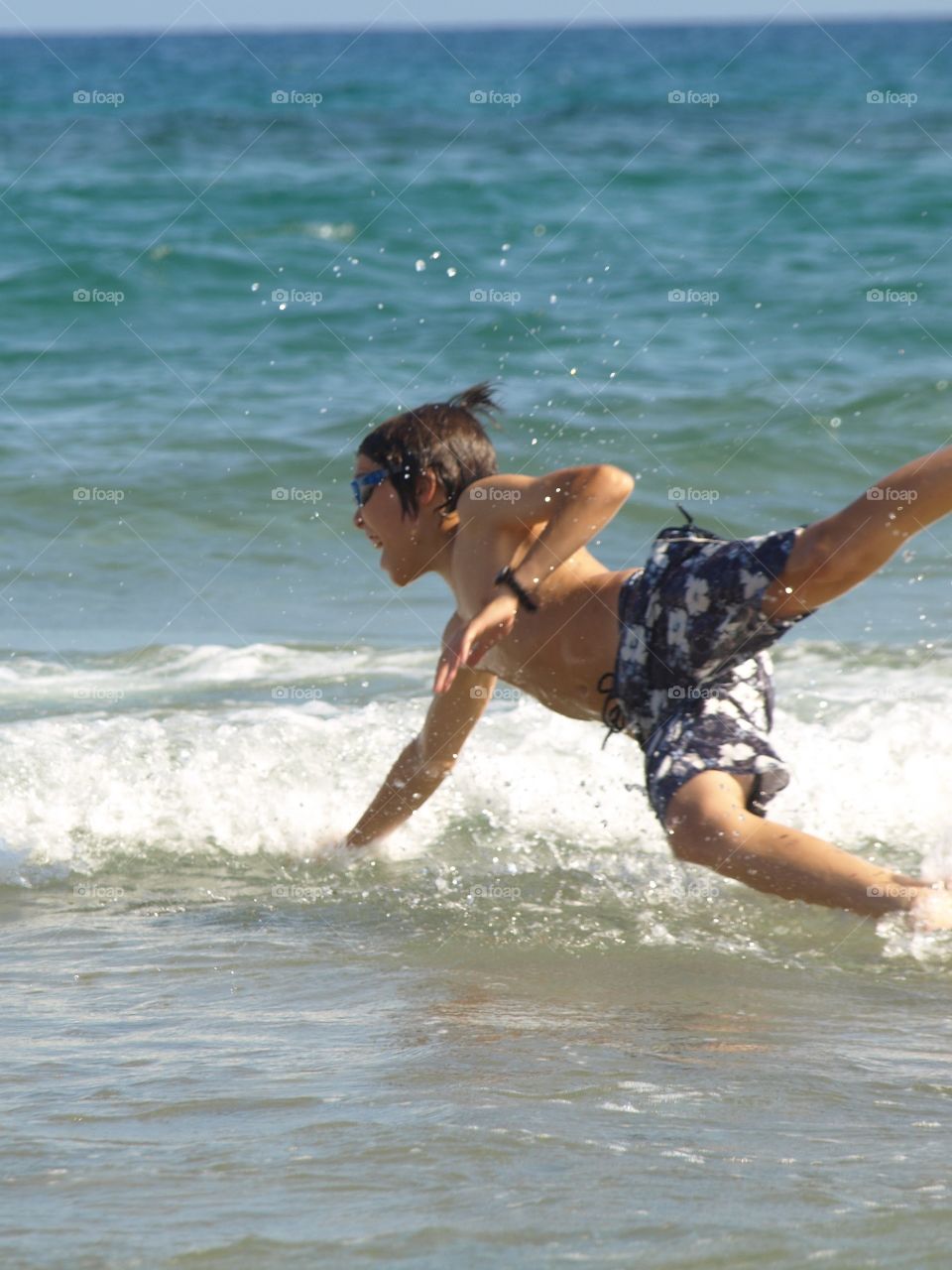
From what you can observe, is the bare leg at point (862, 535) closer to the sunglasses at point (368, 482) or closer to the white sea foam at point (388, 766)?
the white sea foam at point (388, 766)

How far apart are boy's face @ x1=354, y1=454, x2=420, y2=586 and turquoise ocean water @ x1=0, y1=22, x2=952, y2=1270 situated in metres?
0.81

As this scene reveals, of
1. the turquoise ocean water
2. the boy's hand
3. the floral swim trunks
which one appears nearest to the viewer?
the turquoise ocean water

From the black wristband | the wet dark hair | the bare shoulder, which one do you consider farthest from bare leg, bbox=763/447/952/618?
the wet dark hair

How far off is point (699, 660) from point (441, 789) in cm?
151

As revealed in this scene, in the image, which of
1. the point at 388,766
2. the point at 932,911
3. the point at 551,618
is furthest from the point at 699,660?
the point at 388,766

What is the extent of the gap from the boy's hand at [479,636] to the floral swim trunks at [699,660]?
329 mm

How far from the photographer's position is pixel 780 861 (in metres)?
3.47

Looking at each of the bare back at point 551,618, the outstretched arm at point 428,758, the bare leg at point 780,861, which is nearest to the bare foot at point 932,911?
the bare leg at point 780,861

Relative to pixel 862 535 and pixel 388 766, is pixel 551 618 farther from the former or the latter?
pixel 388 766

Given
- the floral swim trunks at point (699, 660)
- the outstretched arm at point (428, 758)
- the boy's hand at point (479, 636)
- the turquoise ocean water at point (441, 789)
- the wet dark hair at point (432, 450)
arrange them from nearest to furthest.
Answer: the turquoise ocean water at point (441, 789) → the boy's hand at point (479, 636) → the floral swim trunks at point (699, 660) → the wet dark hair at point (432, 450) → the outstretched arm at point (428, 758)

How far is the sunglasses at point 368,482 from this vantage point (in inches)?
150

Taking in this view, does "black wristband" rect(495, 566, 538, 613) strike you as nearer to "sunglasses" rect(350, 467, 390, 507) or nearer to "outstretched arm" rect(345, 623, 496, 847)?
"sunglasses" rect(350, 467, 390, 507)

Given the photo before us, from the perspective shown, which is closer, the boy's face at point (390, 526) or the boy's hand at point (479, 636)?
the boy's hand at point (479, 636)

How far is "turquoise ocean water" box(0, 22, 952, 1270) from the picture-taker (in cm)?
240
